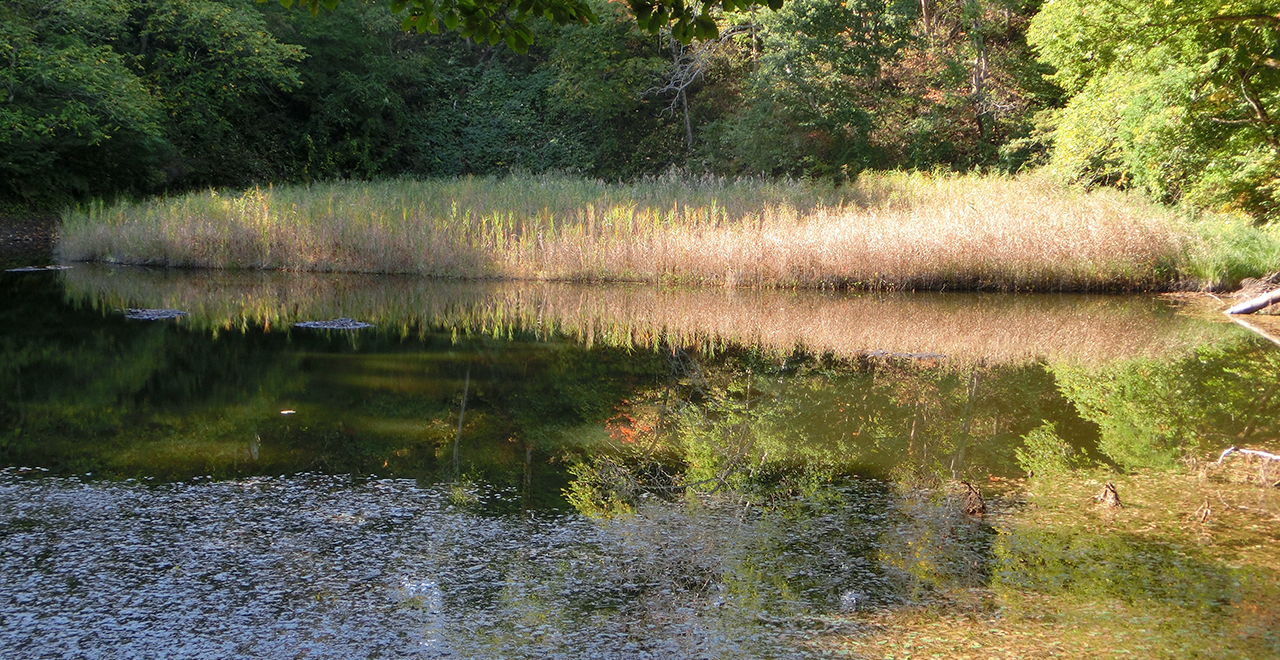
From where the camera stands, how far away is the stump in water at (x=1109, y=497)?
382 centimetres

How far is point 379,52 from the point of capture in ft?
89.5

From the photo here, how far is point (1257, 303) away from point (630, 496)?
8851 mm

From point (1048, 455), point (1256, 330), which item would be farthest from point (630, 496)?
point (1256, 330)

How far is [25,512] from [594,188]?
529 inches

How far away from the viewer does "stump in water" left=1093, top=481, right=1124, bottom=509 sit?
3818 mm

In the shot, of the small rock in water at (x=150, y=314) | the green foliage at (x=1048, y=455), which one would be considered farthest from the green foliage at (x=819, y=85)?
the green foliage at (x=1048, y=455)

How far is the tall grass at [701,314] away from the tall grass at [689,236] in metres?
0.44

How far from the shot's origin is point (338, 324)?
8.50 metres

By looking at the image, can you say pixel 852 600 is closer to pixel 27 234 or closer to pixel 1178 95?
pixel 1178 95

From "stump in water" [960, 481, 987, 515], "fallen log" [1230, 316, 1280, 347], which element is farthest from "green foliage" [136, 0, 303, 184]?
"stump in water" [960, 481, 987, 515]

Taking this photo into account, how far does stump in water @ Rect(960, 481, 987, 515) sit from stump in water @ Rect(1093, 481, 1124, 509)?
0.47 meters

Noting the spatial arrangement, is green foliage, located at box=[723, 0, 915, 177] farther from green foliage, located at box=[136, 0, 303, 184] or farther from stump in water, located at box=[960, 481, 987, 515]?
stump in water, located at box=[960, 481, 987, 515]

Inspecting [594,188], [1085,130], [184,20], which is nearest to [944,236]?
[1085,130]

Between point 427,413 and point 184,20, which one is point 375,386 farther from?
point 184,20
